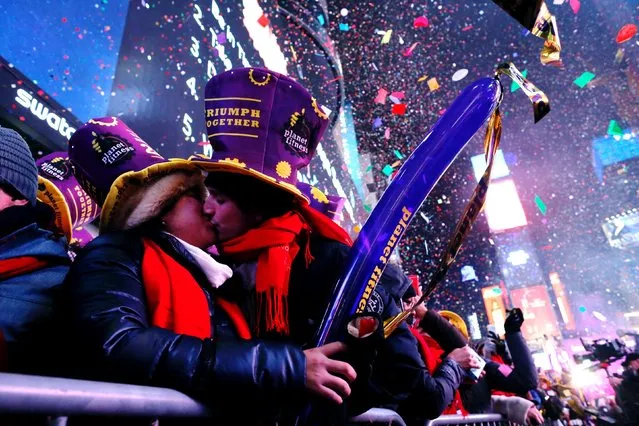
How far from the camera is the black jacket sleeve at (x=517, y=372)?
3.90 metres

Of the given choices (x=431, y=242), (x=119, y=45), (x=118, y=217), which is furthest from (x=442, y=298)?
(x=118, y=217)

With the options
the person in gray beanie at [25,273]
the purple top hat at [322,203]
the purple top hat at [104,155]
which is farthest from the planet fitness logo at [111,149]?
the purple top hat at [322,203]

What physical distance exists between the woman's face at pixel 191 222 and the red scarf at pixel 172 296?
7.7 inches

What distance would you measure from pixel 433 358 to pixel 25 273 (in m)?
2.69

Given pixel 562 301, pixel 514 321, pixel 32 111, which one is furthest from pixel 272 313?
pixel 562 301

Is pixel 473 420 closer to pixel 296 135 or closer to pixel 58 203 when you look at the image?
pixel 296 135

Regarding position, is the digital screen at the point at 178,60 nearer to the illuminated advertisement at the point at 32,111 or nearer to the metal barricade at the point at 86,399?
the illuminated advertisement at the point at 32,111

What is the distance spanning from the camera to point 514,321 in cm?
408

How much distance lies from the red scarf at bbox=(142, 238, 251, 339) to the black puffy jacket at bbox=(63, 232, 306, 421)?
61 mm

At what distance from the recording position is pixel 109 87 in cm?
530

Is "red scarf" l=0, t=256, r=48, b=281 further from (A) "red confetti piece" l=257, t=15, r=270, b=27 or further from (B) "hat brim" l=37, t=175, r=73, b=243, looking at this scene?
(A) "red confetti piece" l=257, t=15, r=270, b=27

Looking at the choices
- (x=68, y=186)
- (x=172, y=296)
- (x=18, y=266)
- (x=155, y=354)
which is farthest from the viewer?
(x=68, y=186)

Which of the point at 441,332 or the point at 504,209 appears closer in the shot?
the point at 441,332

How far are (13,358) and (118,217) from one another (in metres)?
0.57
